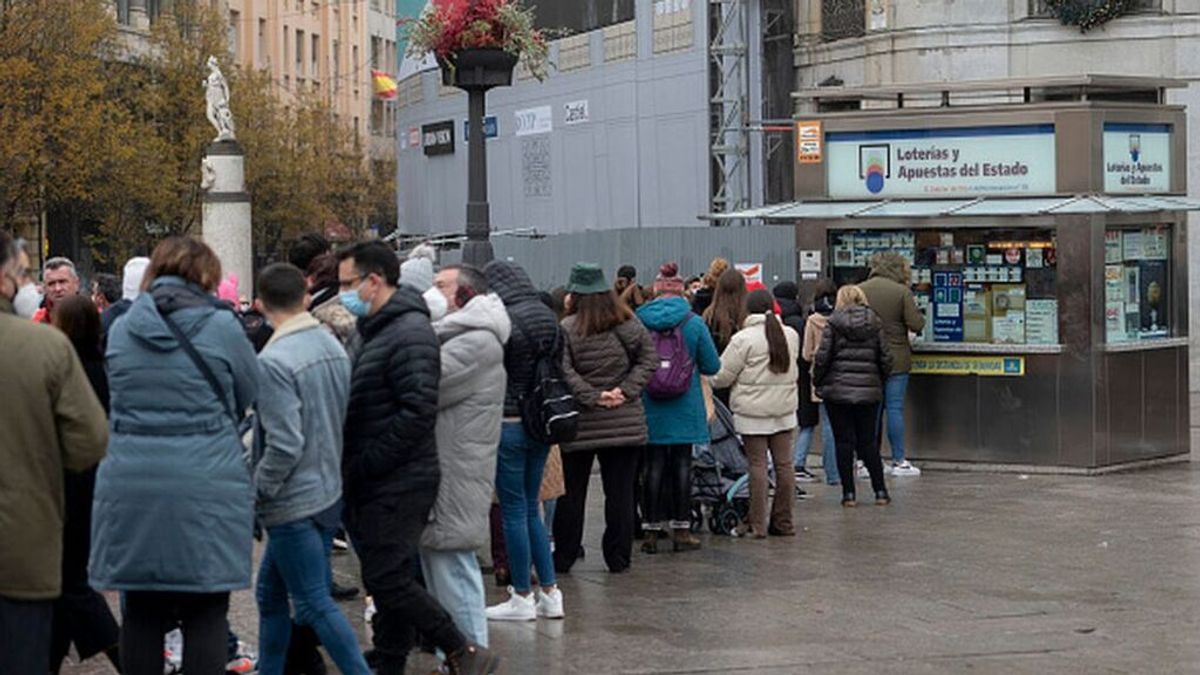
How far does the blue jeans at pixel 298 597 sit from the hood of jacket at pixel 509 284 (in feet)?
7.33

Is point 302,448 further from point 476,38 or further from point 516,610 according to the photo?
point 476,38

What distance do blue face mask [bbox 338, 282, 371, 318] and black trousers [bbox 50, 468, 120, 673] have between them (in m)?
1.25

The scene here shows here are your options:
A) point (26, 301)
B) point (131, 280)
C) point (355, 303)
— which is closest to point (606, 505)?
point (131, 280)

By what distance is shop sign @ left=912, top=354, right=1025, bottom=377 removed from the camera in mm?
17547

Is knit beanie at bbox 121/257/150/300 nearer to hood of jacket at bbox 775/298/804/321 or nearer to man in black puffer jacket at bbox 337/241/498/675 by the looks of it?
man in black puffer jacket at bbox 337/241/498/675

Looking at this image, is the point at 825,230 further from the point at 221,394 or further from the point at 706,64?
the point at 706,64

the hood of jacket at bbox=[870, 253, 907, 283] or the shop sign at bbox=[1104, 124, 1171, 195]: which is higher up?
the shop sign at bbox=[1104, 124, 1171, 195]

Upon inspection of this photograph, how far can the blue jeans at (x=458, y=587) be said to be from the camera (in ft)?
29.8

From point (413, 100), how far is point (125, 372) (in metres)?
46.1

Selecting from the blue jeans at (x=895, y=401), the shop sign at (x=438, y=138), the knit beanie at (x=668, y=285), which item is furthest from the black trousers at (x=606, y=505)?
the shop sign at (x=438, y=138)

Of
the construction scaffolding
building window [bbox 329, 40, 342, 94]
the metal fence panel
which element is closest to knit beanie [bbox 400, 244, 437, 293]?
the metal fence panel

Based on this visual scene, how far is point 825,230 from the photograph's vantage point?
61.2 feet

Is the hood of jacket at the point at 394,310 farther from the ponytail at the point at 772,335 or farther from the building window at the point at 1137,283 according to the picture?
the building window at the point at 1137,283

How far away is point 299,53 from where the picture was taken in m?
87.2
